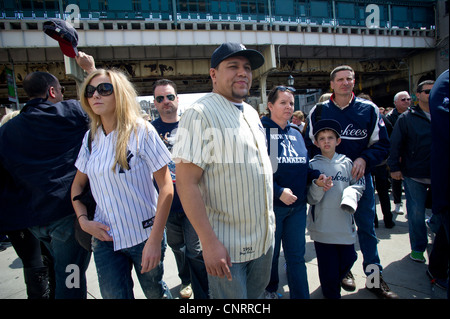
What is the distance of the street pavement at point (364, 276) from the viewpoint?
2648 millimetres

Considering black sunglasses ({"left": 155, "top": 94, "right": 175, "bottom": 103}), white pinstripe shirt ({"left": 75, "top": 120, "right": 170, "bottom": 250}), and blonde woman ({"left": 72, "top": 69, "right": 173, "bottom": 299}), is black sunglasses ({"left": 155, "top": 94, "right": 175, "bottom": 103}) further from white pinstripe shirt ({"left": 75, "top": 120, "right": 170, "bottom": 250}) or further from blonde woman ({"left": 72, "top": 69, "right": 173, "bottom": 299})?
white pinstripe shirt ({"left": 75, "top": 120, "right": 170, "bottom": 250})

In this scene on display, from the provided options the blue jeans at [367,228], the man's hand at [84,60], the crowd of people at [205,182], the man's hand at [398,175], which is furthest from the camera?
the man's hand at [398,175]

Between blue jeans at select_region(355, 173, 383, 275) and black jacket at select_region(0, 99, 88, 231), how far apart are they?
9.83 ft

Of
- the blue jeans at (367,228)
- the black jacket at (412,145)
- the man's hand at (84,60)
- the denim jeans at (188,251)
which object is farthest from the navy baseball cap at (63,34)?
the black jacket at (412,145)

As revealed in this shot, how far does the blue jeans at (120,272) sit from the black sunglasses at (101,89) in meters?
1.10

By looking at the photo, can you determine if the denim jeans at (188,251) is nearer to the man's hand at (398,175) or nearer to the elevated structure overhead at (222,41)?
the man's hand at (398,175)

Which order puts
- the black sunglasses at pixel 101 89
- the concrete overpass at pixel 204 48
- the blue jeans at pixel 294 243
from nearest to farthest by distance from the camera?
the black sunglasses at pixel 101 89, the blue jeans at pixel 294 243, the concrete overpass at pixel 204 48

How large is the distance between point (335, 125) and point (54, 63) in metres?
19.0

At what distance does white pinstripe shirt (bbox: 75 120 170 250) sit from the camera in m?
1.74

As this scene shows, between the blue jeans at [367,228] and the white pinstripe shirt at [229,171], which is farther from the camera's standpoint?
the blue jeans at [367,228]

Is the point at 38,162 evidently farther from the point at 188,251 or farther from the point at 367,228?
the point at 367,228

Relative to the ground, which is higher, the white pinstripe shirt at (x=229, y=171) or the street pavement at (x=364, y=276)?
the white pinstripe shirt at (x=229, y=171)

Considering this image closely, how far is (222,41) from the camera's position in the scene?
54.5 feet

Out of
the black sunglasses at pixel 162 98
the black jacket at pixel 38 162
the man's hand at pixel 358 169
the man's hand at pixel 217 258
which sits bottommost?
the man's hand at pixel 217 258
